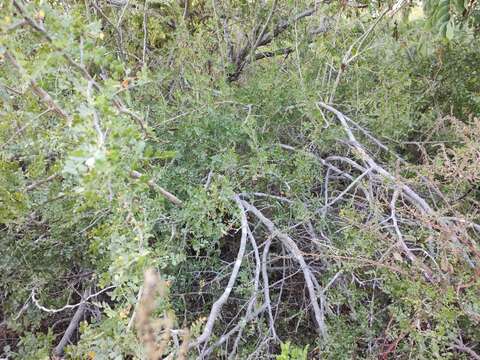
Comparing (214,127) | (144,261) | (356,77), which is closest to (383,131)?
(356,77)

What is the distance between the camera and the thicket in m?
1.11

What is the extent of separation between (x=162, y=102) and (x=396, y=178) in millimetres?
1043

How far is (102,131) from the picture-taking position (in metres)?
1.01

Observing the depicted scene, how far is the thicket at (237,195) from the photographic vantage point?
43.6 inches

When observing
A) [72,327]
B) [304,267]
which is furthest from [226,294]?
[72,327]

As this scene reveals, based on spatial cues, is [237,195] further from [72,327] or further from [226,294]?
[72,327]

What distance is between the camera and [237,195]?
1681mm

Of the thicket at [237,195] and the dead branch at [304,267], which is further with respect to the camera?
the dead branch at [304,267]

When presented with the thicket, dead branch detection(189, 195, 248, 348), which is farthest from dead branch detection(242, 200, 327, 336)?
dead branch detection(189, 195, 248, 348)

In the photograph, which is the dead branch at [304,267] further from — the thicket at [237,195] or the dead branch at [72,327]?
the dead branch at [72,327]

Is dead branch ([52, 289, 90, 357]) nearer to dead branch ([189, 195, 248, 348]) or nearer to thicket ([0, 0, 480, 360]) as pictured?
thicket ([0, 0, 480, 360])

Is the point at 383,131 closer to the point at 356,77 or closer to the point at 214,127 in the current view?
the point at 356,77

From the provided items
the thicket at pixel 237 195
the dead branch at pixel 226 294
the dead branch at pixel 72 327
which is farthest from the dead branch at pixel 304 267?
the dead branch at pixel 72 327

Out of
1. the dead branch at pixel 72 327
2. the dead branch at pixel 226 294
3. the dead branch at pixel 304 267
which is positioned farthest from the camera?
the dead branch at pixel 72 327
